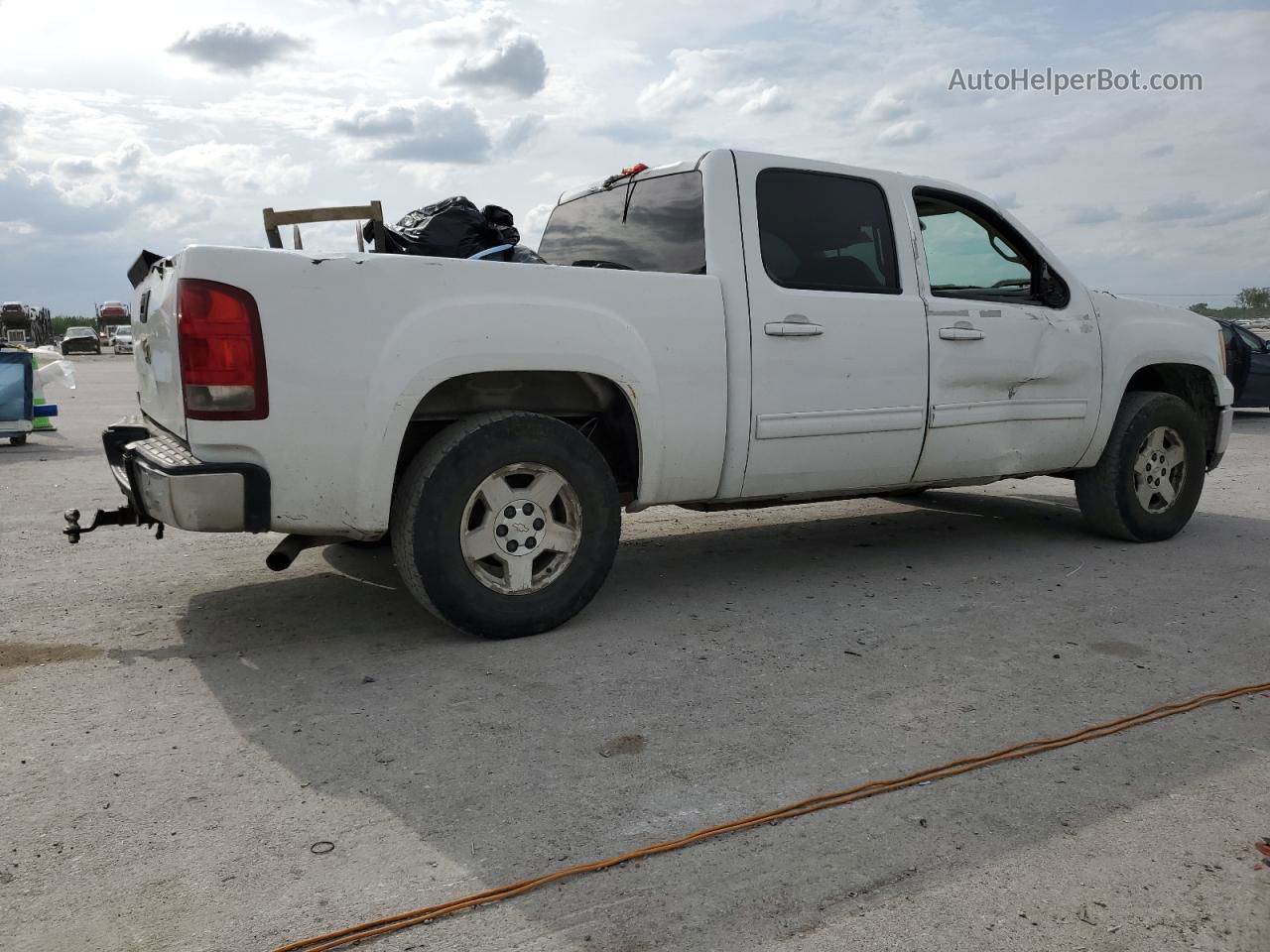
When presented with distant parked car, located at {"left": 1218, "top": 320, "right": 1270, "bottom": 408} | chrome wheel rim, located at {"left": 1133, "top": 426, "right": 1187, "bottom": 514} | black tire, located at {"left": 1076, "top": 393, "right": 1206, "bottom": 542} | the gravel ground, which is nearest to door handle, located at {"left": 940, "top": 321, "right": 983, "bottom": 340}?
the gravel ground

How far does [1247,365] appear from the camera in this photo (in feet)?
48.5

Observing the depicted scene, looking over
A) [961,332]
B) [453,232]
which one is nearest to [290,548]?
[453,232]

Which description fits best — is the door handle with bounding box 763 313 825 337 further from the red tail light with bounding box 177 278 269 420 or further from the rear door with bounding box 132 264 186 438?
the rear door with bounding box 132 264 186 438

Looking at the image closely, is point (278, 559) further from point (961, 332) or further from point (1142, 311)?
point (1142, 311)

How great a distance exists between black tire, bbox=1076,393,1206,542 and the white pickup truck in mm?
17

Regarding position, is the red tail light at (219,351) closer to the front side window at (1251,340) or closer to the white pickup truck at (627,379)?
the white pickup truck at (627,379)

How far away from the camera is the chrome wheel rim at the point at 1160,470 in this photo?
6121mm

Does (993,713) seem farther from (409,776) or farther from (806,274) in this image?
(806,274)

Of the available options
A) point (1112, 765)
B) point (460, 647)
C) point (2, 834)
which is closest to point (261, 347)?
point (460, 647)

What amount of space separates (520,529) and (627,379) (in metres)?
0.73

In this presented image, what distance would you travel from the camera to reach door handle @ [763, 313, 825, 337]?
4.63 m

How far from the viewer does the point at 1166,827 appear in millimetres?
2680

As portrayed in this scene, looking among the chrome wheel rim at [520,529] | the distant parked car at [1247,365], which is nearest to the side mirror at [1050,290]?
the chrome wheel rim at [520,529]

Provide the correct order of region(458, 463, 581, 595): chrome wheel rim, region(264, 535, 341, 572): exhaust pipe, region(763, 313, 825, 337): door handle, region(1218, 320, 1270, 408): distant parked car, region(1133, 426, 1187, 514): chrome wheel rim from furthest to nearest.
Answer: region(1218, 320, 1270, 408): distant parked car → region(1133, 426, 1187, 514): chrome wheel rim → region(763, 313, 825, 337): door handle → region(264, 535, 341, 572): exhaust pipe → region(458, 463, 581, 595): chrome wheel rim
